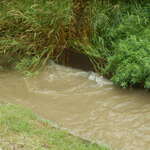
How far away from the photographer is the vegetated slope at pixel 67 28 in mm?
5887

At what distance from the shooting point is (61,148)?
3.29 metres

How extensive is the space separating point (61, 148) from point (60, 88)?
2.16 m

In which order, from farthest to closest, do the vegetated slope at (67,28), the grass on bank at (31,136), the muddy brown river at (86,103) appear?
1. the vegetated slope at (67,28)
2. the muddy brown river at (86,103)
3. the grass on bank at (31,136)

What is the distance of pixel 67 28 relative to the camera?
20.0ft

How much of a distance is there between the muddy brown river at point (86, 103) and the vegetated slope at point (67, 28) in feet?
1.09

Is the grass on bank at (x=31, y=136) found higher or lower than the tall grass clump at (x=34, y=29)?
lower

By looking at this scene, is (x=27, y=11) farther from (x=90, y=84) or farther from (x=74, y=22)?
(x=90, y=84)

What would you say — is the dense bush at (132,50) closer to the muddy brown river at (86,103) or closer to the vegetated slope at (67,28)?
the vegetated slope at (67,28)

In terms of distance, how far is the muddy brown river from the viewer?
394 centimetres

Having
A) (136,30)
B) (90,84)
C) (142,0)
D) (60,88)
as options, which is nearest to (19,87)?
(60,88)

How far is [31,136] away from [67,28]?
10.1ft

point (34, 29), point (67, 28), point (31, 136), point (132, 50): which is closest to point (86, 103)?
point (132, 50)

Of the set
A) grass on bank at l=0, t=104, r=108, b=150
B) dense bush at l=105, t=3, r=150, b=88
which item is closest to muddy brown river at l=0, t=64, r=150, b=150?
dense bush at l=105, t=3, r=150, b=88

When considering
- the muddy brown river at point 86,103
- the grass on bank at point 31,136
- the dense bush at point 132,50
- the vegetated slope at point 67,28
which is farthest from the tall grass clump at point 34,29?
the grass on bank at point 31,136
